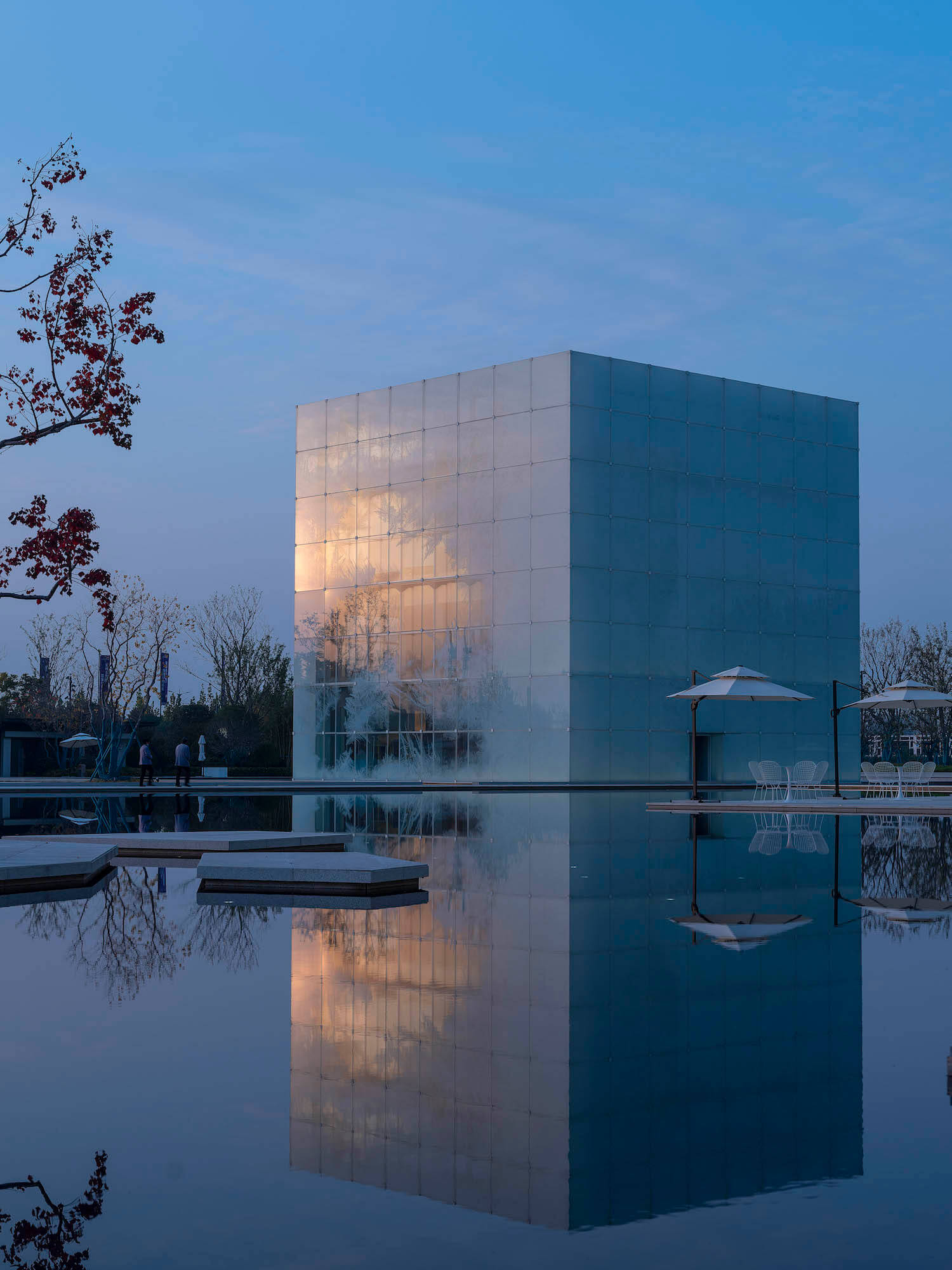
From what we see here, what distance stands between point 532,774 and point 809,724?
1076cm

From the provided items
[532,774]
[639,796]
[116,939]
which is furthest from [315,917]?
[532,774]

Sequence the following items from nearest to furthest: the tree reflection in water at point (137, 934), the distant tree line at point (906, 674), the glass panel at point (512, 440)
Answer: the tree reflection in water at point (137, 934), the glass panel at point (512, 440), the distant tree line at point (906, 674)

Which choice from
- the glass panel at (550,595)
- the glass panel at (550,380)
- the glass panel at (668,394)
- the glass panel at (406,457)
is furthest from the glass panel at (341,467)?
the glass panel at (668,394)

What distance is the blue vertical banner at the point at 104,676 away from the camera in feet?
178

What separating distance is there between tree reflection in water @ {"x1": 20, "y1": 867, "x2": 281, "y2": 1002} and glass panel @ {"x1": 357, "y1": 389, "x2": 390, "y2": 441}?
123 feet

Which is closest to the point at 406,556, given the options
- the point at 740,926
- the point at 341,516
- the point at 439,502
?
the point at 439,502

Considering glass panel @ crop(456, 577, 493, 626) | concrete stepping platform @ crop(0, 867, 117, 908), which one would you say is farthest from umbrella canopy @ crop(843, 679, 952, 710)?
concrete stepping platform @ crop(0, 867, 117, 908)

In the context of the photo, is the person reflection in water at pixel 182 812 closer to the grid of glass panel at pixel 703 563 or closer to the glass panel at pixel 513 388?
the grid of glass panel at pixel 703 563

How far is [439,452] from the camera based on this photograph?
47312 mm

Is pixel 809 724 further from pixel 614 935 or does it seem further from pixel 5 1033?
pixel 5 1033

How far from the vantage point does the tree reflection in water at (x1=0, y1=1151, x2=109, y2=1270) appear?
12.3 feet

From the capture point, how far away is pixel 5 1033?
6594mm

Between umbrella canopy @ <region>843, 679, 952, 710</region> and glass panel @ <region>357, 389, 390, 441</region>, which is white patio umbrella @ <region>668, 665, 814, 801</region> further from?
glass panel @ <region>357, 389, 390, 441</region>

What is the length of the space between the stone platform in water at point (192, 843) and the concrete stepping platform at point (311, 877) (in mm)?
2698
